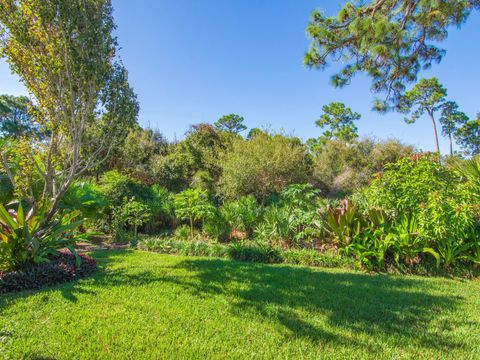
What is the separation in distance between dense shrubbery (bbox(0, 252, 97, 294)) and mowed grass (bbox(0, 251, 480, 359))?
13.4 inches

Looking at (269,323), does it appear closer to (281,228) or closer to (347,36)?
(281,228)

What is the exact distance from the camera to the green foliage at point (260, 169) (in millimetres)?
10891

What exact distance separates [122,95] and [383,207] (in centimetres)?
617

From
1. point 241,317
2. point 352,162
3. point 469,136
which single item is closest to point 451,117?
point 469,136

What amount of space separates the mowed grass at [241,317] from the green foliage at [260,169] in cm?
644

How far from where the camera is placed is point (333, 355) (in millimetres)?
2352

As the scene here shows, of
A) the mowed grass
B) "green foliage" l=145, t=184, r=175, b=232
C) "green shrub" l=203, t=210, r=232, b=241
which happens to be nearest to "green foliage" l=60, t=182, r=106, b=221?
"green foliage" l=145, t=184, r=175, b=232

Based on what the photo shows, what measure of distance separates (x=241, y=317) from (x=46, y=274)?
3.37 meters

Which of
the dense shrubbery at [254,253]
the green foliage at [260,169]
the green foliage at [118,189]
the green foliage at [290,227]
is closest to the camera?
the dense shrubbery at [254,253]

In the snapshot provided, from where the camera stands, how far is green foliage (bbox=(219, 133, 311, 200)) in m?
10.9

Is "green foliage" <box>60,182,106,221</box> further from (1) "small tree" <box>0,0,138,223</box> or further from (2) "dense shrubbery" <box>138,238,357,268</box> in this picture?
(2) "dense shrubbery" <box>138,238,357,268</box>

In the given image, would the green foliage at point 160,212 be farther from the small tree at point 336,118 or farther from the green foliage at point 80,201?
the small tree at point 336,118

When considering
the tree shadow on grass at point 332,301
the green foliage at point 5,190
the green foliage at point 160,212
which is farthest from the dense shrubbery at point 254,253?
the green foliage at point 5,190

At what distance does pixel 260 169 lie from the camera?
35.9 feet
